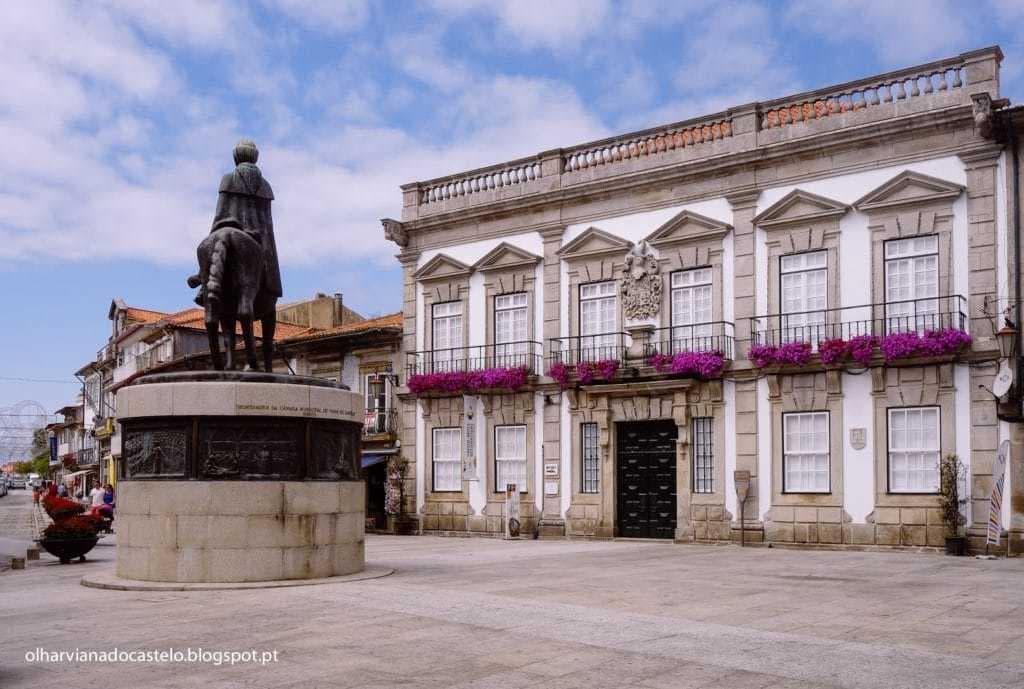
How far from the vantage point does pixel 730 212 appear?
2412 centimetres

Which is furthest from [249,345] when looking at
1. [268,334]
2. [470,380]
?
[470,380]

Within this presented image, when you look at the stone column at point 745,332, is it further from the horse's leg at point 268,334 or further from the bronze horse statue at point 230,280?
the bronze horse statue at point 230,280

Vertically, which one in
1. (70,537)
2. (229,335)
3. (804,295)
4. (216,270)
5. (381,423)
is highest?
(804,295)

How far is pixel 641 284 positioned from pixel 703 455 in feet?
13.6

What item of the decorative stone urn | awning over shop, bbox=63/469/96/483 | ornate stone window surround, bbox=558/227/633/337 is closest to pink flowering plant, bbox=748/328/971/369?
ornate stone window surround, bbox=558/227/633/337

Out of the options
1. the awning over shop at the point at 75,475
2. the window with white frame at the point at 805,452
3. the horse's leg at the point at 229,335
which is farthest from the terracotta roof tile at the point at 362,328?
the awning over shop at the point at 75,475

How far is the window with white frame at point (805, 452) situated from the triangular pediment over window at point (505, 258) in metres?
7.86

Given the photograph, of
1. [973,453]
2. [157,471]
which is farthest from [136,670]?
[973,453]

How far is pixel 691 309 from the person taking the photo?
80.9 feet

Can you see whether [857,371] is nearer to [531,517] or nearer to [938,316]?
[938,316]

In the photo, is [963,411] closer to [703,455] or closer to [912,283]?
[912,283]

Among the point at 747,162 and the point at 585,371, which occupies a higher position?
the point at 747,162

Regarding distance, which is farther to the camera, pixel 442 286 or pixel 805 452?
pixel 442 286

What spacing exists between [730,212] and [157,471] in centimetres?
1488
